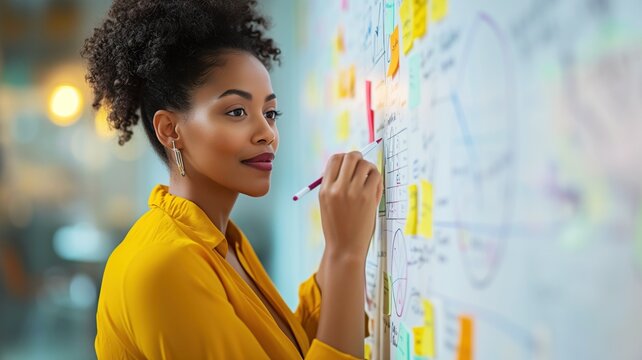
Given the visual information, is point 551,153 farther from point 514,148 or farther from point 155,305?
point 155,305

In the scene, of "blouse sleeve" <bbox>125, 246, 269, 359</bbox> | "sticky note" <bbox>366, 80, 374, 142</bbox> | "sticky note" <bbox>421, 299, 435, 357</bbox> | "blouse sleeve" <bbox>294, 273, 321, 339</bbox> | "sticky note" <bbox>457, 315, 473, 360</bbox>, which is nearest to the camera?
"sticky note" <bbox>457, 315, 473, 360</bbox>

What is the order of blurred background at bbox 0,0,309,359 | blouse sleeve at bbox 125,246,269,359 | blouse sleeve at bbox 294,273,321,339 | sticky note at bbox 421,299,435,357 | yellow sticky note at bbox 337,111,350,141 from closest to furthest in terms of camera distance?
sticky note at bbox 421,299,435,357 → blouse sleeve at bbox 125,246,269,359 → blouse sleeve at bbox 294,273,321,339 → yellow sticky note at bbox 337,111,350,141 → blurred background at bbox 0,0,309,359

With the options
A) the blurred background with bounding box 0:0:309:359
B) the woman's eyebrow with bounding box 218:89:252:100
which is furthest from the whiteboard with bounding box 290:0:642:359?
the blurred background with bounding box 0:0:309:359

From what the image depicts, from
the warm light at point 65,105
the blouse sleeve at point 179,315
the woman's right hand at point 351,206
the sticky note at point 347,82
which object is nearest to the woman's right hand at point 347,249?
the woman's right hand at point 351,206

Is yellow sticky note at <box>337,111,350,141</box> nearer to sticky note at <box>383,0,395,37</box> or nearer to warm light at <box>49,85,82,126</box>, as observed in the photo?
sticky note at <box>383,0,395,37</box>

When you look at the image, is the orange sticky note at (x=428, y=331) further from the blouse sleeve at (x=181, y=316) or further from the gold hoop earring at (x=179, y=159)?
the gold hoop earring at (x=179, y=159)

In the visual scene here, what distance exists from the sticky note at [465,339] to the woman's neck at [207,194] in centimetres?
53

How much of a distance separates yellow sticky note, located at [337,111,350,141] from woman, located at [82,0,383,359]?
0.63ft

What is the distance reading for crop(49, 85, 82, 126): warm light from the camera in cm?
272

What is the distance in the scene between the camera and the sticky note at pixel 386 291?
949 millimetres

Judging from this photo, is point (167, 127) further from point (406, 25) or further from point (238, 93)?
point (406, 25)

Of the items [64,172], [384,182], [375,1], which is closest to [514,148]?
[384,182]

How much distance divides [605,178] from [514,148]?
0.37 feet

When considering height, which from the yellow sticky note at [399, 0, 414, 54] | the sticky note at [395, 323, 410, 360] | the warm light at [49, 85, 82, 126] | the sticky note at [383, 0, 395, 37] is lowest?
the sticky note at [395, 323, 410, 360]
